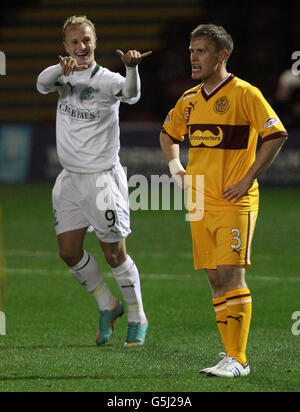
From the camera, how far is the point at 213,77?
582 centimetres

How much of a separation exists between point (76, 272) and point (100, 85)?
1372mm

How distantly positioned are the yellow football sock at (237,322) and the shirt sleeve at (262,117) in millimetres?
940

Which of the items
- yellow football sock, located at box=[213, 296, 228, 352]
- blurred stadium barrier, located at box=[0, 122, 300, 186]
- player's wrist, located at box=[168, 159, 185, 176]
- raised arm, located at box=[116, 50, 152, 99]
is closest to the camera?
yellow football sock, located at box=[213, 296, 228, 352]

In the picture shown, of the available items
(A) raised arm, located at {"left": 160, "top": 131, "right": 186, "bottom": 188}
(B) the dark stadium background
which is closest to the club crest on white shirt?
(A) raised arm, located at {"left": 160, "top": 131, "right": 186, "bottom": 188}

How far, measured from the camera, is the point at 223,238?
5.69 metres

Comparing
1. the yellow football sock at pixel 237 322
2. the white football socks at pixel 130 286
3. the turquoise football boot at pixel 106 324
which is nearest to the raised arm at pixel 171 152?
the yellow football sock at pixel 237 322

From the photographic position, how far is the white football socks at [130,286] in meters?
6.91

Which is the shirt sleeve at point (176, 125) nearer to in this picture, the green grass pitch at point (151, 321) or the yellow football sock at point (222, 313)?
the yellow football sock at point (222, 313)

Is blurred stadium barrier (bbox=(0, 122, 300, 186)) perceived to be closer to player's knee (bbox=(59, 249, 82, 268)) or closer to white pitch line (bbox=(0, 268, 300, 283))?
white pitch line (bbox=(0, 268, 300, 283))

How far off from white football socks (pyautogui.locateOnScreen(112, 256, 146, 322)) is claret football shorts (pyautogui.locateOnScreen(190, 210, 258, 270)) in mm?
1145

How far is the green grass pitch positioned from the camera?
18.2 feet
